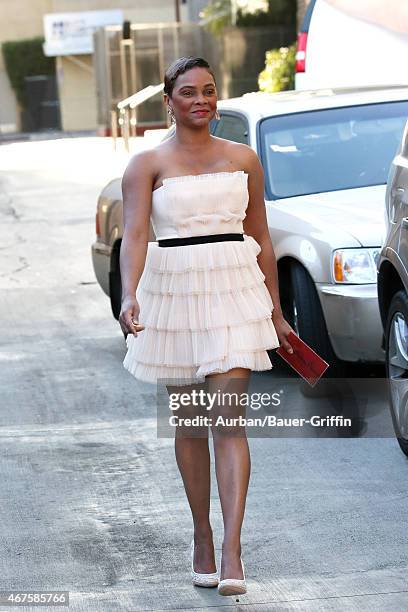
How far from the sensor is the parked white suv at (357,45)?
14680 mm

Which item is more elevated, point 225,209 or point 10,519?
point 225,209

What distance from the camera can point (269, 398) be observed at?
8.02 metres

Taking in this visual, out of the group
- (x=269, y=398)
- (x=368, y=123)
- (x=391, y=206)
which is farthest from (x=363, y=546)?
(x=368, y=123)

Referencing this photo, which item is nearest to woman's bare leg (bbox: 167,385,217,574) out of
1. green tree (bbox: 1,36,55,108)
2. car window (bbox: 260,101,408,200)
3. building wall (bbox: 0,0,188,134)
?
car window (bbox: 260,101,408,200)

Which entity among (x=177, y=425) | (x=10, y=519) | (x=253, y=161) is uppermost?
(x=253, y=161)

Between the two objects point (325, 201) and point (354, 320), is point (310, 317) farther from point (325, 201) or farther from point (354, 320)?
point (325, 201)

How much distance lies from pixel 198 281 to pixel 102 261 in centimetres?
547

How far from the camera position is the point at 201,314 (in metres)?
4.71

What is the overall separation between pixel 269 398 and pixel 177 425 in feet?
Result: 10.4

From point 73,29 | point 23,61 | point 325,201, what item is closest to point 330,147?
point 325,201

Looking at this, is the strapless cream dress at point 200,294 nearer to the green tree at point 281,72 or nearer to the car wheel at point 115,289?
the car wheel at point 115,289

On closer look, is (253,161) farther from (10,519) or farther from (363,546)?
(10,519)

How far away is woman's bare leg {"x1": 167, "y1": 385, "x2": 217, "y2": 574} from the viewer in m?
4.85

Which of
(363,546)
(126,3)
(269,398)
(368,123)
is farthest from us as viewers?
(126,3)
